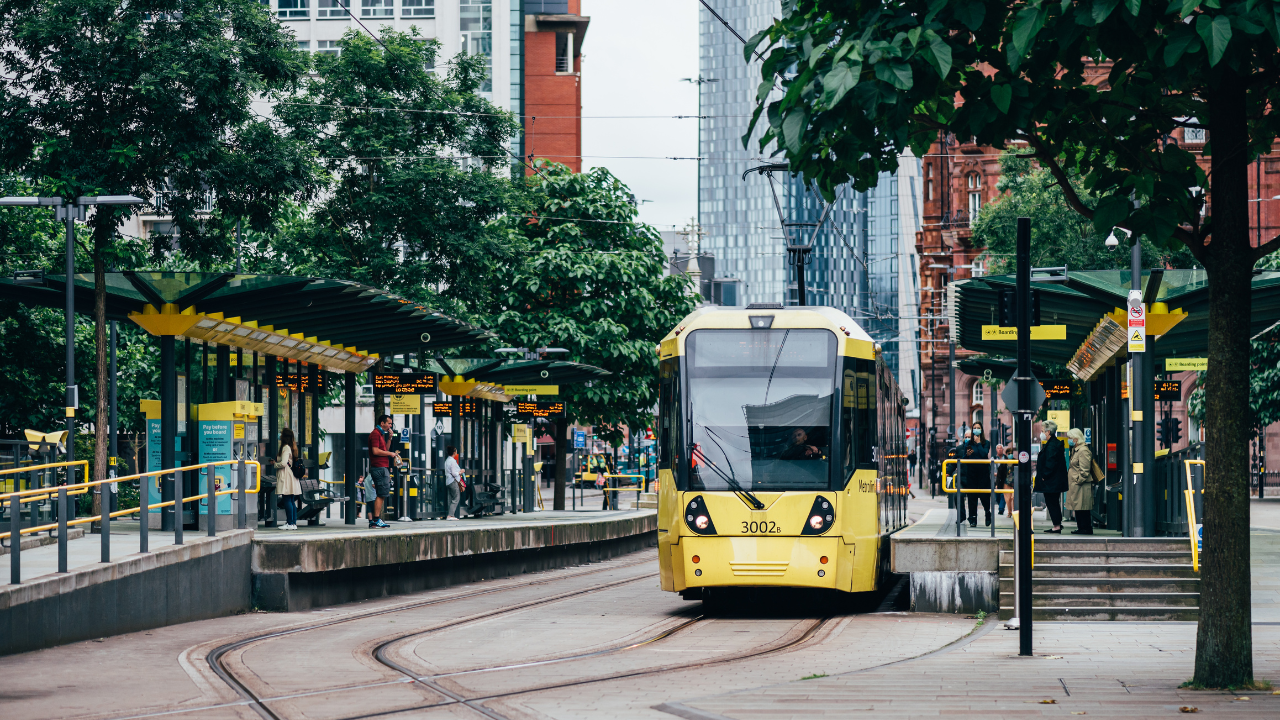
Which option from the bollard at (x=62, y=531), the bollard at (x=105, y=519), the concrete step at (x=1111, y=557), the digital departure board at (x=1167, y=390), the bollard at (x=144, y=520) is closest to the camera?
the bollard at (x=62, y=531)

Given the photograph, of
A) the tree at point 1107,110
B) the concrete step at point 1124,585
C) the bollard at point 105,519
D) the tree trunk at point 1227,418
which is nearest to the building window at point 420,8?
the concrete step at point 1124,585

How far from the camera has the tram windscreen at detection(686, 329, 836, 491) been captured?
1636 centimetres

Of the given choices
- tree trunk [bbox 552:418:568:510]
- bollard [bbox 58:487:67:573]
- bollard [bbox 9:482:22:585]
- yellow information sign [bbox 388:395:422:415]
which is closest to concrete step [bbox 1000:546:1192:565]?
bollard [bbox 58:487:67:573]

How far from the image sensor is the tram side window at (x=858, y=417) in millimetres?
16547

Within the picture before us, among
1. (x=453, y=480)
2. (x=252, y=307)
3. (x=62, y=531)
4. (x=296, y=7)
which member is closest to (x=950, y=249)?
(x=296, y=7)

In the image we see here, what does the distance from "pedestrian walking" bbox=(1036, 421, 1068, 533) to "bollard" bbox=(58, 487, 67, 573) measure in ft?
39.5

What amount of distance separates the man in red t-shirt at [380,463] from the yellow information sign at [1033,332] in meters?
8.39

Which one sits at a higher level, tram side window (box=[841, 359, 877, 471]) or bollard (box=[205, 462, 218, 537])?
tram side window (box=[841, 359, 877, 471])

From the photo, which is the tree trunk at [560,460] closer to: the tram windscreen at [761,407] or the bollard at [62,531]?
the tram windscreen at [761,407]

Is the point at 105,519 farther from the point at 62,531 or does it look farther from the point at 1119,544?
the point at 1119,544

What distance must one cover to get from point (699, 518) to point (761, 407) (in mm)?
1321

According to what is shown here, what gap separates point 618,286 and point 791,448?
23785 mm

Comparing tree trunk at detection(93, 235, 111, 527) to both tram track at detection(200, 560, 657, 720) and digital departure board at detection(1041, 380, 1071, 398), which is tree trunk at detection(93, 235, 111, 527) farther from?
digital departure board at detection(1041, 380, 1071, 398)

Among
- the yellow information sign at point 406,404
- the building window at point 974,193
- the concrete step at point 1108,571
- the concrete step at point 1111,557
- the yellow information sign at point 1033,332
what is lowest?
the concrete step at point 1108,571
